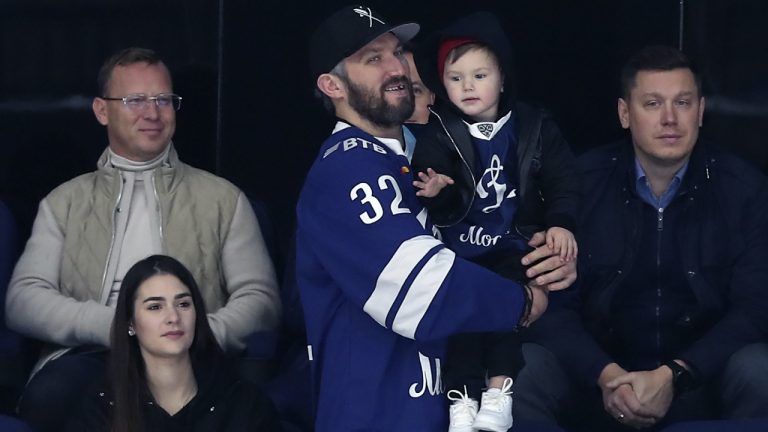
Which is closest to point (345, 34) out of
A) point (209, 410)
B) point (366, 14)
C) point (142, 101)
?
point (366, 14)

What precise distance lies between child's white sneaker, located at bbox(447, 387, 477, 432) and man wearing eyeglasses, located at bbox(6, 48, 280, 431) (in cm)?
109

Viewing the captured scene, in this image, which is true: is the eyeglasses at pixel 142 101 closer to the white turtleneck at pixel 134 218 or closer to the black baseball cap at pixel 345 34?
the white turtleneck at pixel 134 218

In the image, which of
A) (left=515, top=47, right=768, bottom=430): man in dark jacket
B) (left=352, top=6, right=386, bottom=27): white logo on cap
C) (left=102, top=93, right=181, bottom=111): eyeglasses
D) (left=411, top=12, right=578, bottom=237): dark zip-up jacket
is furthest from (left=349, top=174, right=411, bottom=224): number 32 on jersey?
(left=102, top=93, right=181, bottom=111): eyeglasses

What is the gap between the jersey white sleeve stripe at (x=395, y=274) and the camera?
4531mm

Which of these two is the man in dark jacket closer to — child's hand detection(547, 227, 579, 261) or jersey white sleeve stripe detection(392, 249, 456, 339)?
child's hand detection(547, 227, 579, 261)

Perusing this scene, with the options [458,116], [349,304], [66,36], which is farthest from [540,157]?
[66,36]

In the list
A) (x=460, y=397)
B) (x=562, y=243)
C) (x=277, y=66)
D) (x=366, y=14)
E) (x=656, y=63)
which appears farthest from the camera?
(x=277, y=66)

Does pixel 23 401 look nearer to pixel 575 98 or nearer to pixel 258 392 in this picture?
pixel 258 392

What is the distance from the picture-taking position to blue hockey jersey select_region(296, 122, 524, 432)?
14.8 feet

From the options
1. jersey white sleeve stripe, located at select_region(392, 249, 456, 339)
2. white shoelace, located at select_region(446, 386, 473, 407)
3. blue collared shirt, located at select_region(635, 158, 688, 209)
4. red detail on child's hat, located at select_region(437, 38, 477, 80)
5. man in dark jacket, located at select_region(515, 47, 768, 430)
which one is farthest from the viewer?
blue collared shirt, located at select_region(635, 158, 688, 209)

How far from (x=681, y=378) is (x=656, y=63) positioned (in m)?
0.96

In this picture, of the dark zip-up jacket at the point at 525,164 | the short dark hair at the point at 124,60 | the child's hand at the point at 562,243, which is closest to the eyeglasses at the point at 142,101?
the short dark hair at the point at 124,60

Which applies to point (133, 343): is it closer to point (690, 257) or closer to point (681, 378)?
point (681, 378)

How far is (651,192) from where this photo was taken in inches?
227
